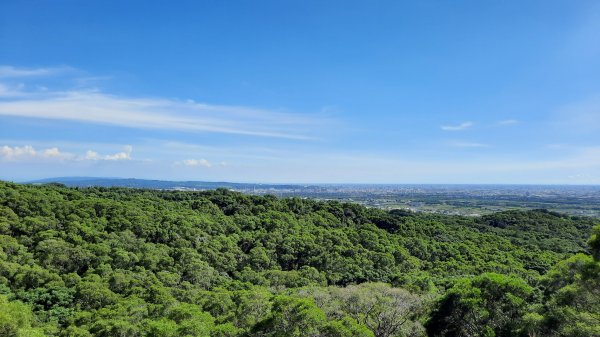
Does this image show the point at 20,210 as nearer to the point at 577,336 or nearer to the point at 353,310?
the point at 353,310

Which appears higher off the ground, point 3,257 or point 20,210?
point 20,210

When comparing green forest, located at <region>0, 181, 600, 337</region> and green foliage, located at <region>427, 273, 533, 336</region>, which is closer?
green forest, located at <region>0, 181, 600, 337</region>

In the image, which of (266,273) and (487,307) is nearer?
(487,307)

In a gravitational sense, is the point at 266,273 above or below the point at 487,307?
below

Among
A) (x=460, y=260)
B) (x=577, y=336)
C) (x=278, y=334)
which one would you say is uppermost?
(x=577, y=336)

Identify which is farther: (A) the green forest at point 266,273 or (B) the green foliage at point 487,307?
(B) the green foliage at point 487,307

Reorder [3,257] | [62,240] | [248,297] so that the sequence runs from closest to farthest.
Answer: [248,297] < [3,257] < [62,240]

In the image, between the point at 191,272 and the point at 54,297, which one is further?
the point at 191,272

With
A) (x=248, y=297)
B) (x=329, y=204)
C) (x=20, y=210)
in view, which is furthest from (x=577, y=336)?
(x=329, y=204)
